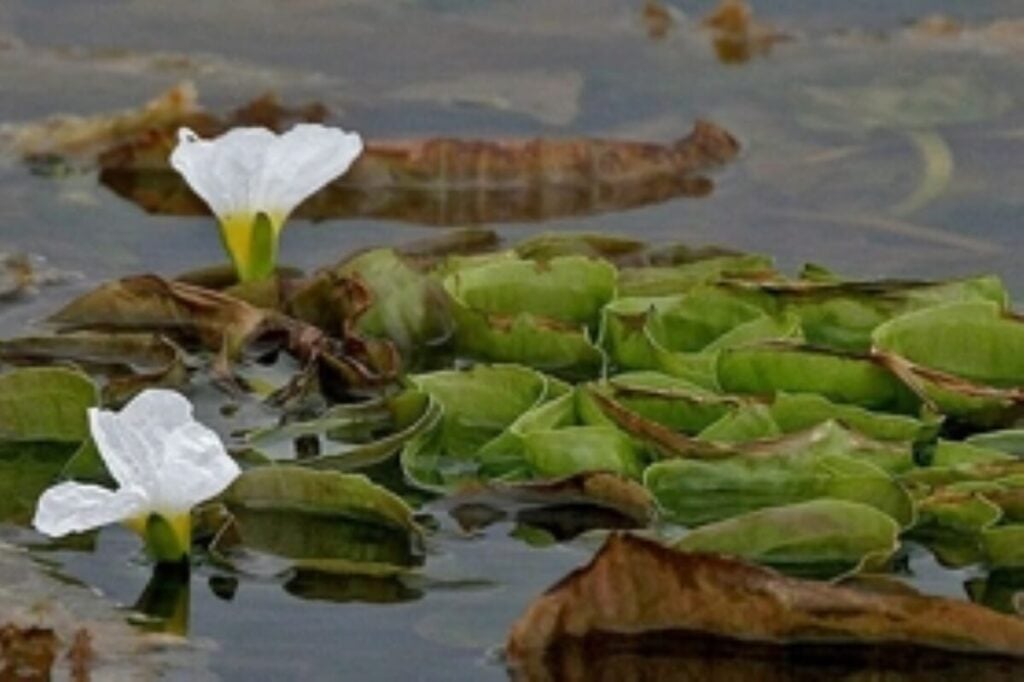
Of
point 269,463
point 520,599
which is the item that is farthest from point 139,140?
point 520,599

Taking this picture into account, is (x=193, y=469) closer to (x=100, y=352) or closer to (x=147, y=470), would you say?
(x=147, y=470)

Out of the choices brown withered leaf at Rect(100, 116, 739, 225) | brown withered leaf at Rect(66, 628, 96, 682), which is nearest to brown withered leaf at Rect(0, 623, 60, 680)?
brown withered leaf at Rect(66, 628, 96, 682)

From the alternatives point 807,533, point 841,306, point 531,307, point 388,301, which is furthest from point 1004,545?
point 388,301

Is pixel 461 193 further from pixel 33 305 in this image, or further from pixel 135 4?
pixel 135 4

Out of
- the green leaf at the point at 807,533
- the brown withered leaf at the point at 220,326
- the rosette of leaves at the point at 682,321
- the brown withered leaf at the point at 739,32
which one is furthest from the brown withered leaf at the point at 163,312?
the brown withered leaf at the point at 739,32

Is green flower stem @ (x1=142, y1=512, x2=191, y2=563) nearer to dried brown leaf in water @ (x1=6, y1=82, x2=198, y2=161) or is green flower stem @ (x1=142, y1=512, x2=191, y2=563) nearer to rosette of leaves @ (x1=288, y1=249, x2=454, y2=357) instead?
rosette of leaves @ (x1=288, y1=249, x2=454, y2=357)

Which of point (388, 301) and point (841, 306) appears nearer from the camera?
point (841, 306)
